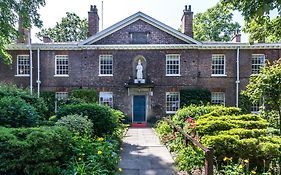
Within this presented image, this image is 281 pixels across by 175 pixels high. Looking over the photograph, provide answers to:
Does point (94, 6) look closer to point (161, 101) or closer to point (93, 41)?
point (93, 41)

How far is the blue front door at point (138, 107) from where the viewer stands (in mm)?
23438

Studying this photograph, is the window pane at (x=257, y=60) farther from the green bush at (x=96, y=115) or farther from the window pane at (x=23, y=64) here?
the window pane at (x=23, y=64)

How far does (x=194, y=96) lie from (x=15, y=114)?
16.2m

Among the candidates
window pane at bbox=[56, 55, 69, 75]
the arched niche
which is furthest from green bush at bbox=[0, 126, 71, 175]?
window pane at bbox=[56, 55, 69, 75]

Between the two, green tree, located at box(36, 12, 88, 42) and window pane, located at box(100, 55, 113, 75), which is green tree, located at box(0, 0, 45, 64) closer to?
window pane, located at box(100, 55, 113, 75)

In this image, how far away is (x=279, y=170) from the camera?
771cm

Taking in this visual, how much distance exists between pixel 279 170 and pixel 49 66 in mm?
20452

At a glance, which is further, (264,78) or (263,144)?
(264,78)

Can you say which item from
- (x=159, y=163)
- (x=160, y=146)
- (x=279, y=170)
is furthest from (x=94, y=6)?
(x=279, y=170)

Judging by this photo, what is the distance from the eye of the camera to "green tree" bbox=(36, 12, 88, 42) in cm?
4656

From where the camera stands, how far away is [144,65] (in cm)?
2375

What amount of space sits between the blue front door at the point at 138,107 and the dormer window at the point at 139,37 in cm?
478

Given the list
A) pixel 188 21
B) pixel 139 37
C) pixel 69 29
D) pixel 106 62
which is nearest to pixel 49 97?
pixel 106 62

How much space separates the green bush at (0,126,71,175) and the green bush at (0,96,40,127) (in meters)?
2.70
